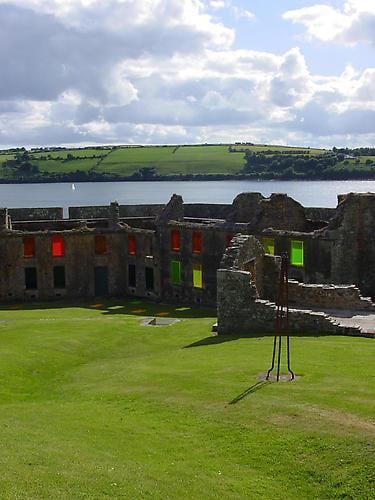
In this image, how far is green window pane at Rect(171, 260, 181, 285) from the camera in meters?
60.3

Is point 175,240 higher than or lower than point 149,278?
higher

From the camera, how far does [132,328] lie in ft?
129

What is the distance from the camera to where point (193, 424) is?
60.9 feet

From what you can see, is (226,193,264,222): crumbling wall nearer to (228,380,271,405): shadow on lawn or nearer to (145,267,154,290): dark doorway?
(145,267,154,290): dark doorway

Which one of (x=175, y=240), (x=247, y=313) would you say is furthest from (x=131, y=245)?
(x=247, y=313)

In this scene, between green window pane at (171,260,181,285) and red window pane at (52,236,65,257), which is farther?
red window pane at (52,236,65,257)

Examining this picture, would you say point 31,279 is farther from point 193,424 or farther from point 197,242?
point 193,424

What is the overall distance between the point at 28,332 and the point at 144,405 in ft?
57.7

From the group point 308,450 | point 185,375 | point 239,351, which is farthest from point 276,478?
point 239,351

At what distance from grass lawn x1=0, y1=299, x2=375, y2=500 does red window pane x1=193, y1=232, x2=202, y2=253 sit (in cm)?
2829

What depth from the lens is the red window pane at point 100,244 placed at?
64.2 meters

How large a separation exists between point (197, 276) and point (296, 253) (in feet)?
37.0

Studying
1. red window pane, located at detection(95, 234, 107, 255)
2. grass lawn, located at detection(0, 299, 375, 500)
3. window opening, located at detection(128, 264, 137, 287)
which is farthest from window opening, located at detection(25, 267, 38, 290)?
grass lawn, located at detection(0, 299, 375, 500)

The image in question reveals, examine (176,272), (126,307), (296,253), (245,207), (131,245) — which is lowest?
(126,307)
